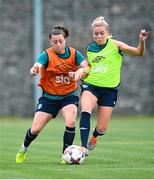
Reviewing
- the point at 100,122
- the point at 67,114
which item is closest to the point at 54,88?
the point at 67,114

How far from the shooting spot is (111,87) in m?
12.5

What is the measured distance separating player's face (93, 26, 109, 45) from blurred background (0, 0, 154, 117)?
17166 millimetres

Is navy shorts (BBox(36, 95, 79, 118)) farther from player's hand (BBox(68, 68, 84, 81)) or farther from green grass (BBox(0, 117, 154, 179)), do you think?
green grass (BBox(0, 117, 154, 179))

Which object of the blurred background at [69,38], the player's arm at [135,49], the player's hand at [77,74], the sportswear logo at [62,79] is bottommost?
the blurred background at [69,38]

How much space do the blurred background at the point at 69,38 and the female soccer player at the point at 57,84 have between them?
57.7 feet

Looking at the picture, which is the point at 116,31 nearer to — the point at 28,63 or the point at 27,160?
the point at 28,63

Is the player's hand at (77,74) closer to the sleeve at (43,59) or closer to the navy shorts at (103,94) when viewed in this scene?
the sleeve at (43,59)

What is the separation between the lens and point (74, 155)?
36.8ft

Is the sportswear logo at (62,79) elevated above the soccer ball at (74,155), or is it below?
above

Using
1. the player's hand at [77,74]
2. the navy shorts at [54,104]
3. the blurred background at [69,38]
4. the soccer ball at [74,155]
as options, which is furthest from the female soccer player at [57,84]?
the blurred background at [69,38]

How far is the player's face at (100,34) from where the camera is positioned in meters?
12.2

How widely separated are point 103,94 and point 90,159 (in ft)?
3.18

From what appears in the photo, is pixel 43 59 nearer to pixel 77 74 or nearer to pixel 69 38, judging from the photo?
pixel 77 74

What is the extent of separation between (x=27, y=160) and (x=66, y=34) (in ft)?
6.15
